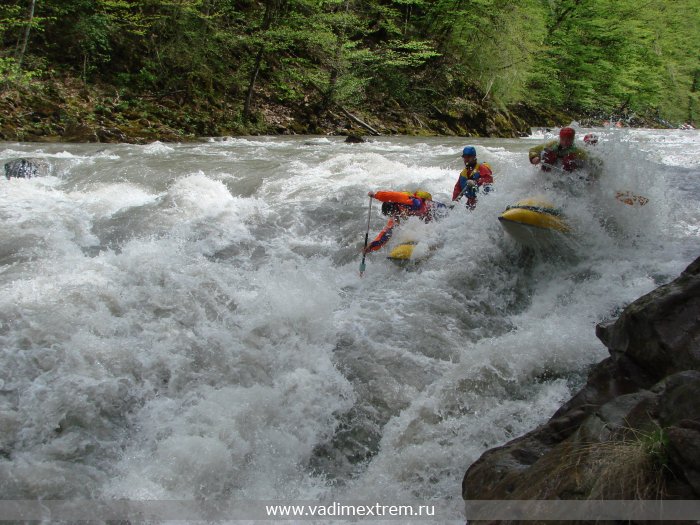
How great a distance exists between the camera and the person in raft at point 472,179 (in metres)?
6.98

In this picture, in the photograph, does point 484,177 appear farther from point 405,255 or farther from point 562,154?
point 405,255

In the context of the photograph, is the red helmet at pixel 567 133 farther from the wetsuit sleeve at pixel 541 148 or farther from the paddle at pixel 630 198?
the paddle at pixel 630 198

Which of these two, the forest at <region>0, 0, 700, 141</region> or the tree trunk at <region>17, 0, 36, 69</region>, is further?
the forest at <region>0, 0, 700, 141</region>

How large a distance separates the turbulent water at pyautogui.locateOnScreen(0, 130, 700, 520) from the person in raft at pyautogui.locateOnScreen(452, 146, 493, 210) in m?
0.19

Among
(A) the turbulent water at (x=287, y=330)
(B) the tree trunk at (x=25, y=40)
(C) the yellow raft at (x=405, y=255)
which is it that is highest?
(B) the tree trunk at (x=25, y=40)

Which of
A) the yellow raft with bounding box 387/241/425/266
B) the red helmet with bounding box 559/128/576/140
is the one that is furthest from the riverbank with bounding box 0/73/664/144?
the red helmet with bounding box 559/128/576/140

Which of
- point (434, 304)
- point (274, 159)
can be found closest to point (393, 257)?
point (434, 304)

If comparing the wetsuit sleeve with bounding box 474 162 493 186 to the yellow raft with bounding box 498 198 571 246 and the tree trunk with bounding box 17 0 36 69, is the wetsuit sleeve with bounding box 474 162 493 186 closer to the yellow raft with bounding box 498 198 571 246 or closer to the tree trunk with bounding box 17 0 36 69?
the yellow raft with bounding box 498 198 571 246

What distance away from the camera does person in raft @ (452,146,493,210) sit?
22.9 feet

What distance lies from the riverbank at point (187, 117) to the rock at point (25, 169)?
350 centimetres

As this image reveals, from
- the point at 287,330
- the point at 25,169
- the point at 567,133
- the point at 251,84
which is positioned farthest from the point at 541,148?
the point at 251,84

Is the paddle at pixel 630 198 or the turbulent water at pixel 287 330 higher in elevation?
the paddle at pixel 630 198

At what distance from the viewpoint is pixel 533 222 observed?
571 cm

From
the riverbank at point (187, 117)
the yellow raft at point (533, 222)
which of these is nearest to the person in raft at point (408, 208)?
the yellow raft at point (533, 222)
